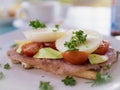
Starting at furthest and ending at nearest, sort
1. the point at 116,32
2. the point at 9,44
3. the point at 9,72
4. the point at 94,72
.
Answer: the point at 116,32 < the point at 9,44 < the point at 9,72 < the point at 94,72

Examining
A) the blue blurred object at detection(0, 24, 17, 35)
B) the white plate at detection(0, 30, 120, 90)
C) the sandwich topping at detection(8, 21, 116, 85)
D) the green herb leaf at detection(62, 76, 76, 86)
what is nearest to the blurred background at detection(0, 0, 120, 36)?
the blue blurred object at detection(0, 24, 17, 35)

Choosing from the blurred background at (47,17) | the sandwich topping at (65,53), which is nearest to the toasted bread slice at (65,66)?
the sandwich topping at (65,53)

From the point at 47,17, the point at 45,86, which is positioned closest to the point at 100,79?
the point at 45,86

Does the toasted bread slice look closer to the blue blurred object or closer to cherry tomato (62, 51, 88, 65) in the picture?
cherry tomato (62, 51, 88, 65)

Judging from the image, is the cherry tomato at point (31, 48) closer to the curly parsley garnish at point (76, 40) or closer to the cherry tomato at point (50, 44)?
the cherry tomato at point (50, 44)

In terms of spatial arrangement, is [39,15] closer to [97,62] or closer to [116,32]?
[116,32]

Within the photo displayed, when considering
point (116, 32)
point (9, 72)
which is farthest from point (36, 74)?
point (116, 32)

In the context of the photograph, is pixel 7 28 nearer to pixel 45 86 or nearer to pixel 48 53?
pixel 48 53
